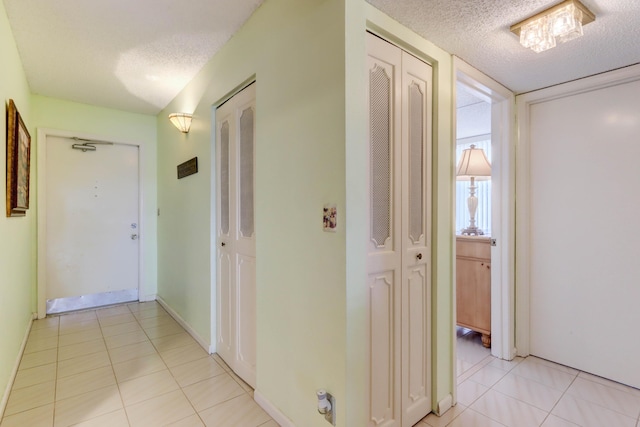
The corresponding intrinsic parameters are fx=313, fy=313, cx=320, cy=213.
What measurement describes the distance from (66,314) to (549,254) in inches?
192

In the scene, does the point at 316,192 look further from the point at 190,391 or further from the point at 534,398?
the point at 534,398

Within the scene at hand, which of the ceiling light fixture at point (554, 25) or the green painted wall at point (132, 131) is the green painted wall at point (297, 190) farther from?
the green painted wall at point (132, 131)

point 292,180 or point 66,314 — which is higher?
point 292,180

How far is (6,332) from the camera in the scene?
1998mm

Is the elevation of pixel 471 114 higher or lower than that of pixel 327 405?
higher

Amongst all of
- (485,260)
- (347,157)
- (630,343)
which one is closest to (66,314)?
(347,157)

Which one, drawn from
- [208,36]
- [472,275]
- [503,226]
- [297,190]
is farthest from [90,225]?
[503,226]

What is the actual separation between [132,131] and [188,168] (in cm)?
159

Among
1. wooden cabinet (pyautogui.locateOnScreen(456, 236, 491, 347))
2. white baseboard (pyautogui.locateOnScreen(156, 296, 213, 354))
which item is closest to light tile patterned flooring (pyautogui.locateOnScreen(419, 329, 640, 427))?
wooden cabinet (pyautogui.locateOnScreen(456, 236, 491, 347))

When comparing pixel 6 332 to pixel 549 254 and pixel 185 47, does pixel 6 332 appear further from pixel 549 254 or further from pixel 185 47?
pixel 549 254

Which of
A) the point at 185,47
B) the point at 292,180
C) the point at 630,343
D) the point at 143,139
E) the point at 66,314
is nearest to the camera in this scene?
the point at 292,180

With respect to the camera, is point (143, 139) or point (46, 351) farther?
point (143, 139)

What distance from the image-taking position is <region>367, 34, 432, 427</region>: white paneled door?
1.55 m

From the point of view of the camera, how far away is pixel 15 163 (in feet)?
7.23
